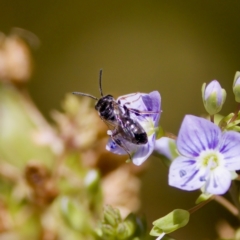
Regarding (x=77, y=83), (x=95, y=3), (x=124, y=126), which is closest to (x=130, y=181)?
(x=124, y=126)

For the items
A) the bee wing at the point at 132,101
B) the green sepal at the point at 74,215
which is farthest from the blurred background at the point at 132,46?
the bee wing at the point at 132,101

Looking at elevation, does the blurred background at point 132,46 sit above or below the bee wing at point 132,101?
below

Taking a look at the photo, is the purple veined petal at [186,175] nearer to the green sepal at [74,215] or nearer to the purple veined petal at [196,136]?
the purple veined petal at [196,136]

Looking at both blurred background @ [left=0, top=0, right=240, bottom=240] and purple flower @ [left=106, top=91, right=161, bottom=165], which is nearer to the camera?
purple flower @ [left=106, top=91, right=161, bottom=165]

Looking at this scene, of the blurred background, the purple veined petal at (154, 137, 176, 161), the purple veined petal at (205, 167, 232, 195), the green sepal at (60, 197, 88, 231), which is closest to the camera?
the purple veined petal at (205, 167, 232, 195)

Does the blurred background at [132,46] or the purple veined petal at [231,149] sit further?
the blurred background at [132,46]

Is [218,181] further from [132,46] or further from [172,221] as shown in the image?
[132,46]

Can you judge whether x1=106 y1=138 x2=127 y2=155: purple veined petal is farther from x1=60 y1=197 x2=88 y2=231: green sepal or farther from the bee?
x1=60 y1=197 x2=88 y2=231: green sepal

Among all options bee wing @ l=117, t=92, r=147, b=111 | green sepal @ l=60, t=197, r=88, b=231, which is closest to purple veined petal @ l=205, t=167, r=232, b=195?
bee wing @ l=117, t=92, r=147, b=111
